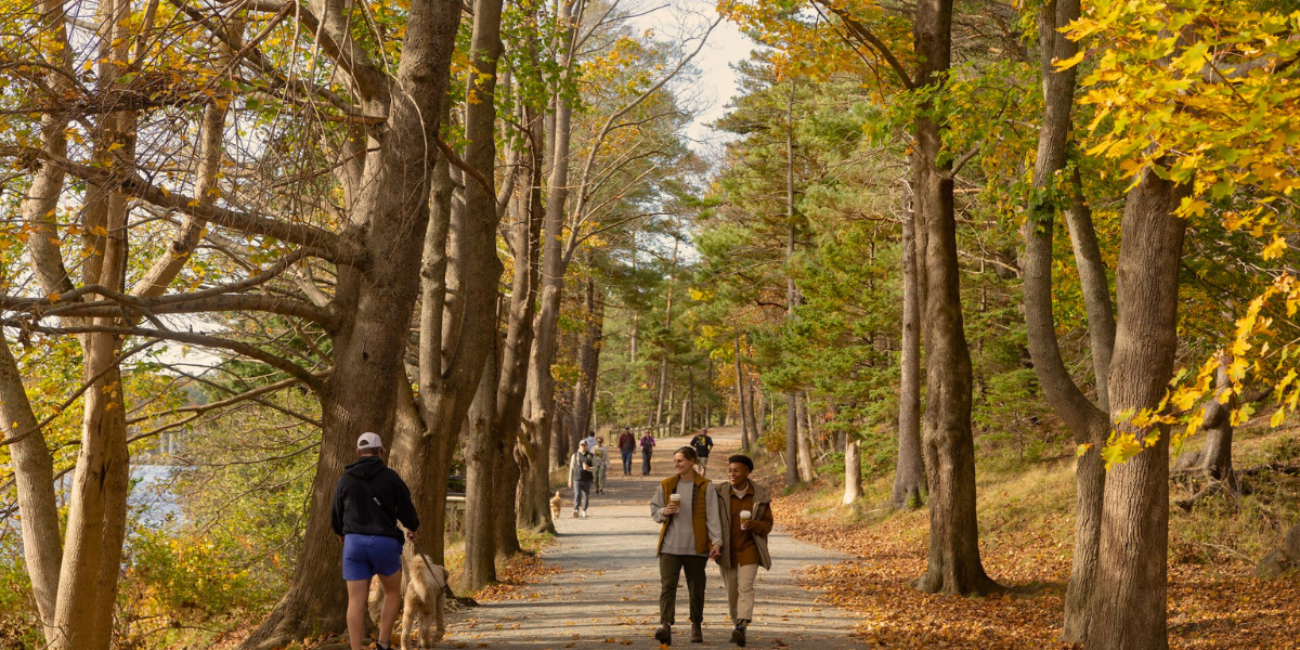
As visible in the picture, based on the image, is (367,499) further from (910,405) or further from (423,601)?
(910,405)

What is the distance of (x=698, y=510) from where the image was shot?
9.53 metres

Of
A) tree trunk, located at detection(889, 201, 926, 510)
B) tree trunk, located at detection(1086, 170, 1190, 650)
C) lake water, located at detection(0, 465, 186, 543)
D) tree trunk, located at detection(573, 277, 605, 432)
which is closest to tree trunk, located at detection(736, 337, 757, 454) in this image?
tree trunk, located at detection(573, 277, 605, 432)

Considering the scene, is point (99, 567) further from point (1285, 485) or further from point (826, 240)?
point (826, 240)

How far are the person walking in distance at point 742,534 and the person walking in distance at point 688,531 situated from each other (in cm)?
15

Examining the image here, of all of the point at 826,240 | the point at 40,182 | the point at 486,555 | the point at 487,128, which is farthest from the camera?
the point at 826,240

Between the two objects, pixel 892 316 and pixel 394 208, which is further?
pixel 892 316

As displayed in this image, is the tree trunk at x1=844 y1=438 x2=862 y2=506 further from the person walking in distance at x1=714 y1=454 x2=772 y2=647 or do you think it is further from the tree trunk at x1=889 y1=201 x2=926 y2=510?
the person walking in distance at x1=714 y1=454 x2=772 y2=647

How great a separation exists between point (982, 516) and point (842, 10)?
34.0ft

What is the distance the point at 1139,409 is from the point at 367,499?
5.75 m

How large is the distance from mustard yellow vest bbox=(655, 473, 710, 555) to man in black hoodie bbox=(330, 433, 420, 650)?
112 inches

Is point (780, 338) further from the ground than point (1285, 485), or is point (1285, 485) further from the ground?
point (780, 338)

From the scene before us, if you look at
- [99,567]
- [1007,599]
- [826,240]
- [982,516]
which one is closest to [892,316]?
[826,240]

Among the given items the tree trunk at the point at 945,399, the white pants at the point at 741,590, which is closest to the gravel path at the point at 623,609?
the white pants at the point at 741,590

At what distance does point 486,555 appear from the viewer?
14.1m
